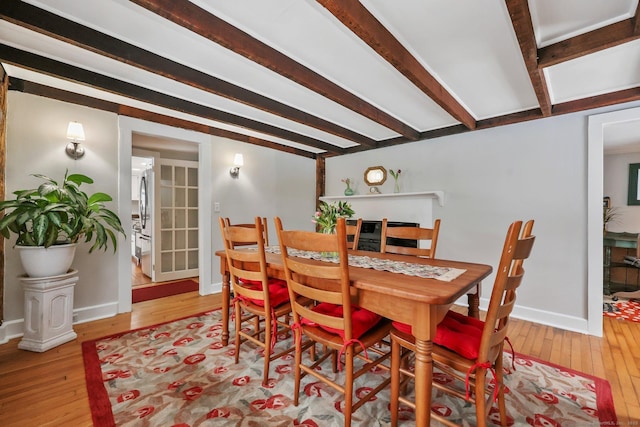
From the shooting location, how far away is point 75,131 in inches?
98.3


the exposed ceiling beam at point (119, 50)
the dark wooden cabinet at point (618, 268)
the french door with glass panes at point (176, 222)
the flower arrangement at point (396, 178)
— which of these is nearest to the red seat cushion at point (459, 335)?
the exposed ceiling beam at point (119, 50)

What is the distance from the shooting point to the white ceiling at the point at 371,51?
150 cm

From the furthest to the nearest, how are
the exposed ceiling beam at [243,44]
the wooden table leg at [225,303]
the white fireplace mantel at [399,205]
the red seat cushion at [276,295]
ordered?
the white fireplace mantel at [399,205] → the wooden table leg at [225,303] → the red seat cushion at [276,295] → the exposed ceiling beam at [243,44]

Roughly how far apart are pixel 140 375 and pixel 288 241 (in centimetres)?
151

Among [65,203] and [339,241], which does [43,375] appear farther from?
[339,241]

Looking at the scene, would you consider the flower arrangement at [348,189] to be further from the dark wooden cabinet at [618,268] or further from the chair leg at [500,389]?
the dark wooden cabinet at [618,268]

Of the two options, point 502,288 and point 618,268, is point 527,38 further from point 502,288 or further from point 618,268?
point 618,268

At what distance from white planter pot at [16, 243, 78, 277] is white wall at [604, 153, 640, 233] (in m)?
6.72

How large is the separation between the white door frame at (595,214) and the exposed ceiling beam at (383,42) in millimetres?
1475

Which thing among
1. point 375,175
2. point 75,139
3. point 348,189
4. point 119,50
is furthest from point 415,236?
point 75,139

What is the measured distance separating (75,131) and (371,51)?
2775mm

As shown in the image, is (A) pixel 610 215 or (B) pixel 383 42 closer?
(B) pixel 383 42

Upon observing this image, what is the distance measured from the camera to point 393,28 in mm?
1639

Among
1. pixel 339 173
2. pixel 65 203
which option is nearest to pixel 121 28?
pixel 65 203
